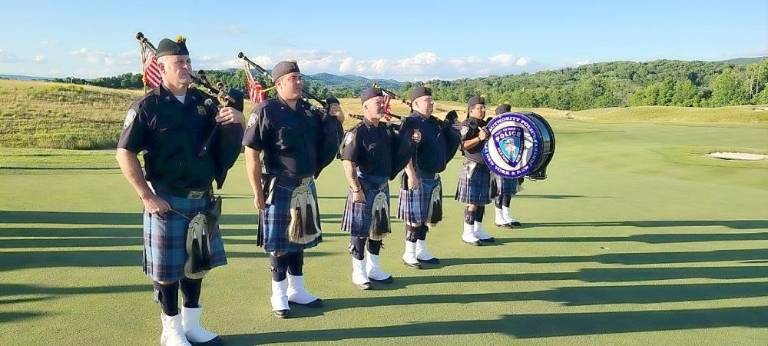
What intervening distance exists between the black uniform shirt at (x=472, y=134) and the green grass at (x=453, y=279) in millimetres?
1071

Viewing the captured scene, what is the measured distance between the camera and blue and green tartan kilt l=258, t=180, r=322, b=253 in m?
4.57

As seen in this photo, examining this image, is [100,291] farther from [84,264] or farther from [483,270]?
[483,270]

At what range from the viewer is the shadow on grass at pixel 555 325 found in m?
4.19

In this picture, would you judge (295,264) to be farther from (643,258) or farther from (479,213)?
(643,258)

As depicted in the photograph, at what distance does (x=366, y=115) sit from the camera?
530cm

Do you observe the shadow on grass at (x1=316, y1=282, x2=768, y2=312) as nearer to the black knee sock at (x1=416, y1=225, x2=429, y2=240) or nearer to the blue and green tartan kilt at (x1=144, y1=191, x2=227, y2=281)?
the black knee sock at (x1=416, y1=225, x2=429, y2=240)

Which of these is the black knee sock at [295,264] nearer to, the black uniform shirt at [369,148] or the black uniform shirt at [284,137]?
the black uniform shirt at [284,137]

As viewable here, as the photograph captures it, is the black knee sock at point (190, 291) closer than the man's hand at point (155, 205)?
No

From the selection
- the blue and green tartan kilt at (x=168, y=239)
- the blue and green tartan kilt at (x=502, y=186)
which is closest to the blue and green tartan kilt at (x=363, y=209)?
the blue and green tartan kilt at (x=168, y=239)

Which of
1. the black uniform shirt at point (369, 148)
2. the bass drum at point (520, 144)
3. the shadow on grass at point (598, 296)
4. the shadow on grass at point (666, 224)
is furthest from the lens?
the shadow on grass at point (666, 224)

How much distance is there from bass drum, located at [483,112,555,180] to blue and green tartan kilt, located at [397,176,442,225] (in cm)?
114

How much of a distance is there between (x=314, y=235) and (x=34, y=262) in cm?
304

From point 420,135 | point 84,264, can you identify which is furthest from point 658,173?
point 84,264

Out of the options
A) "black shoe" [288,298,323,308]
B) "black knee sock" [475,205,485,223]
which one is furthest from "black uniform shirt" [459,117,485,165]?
"black shoe" [288,298,323,308]
